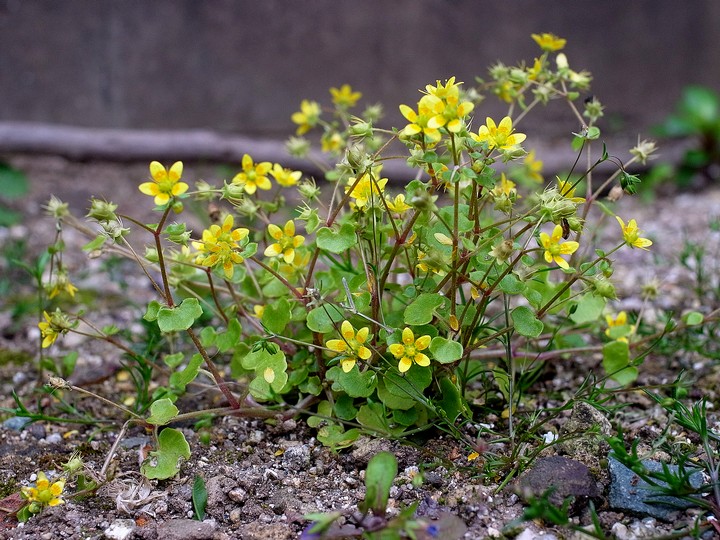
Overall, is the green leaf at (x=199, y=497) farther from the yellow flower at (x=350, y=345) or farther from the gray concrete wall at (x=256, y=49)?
the gray concrete wall at (x=256, y=49)

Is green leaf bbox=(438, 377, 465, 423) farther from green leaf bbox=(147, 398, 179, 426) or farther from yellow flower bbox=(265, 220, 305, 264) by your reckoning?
green leaf bbox=(147, 398, 179, 426)

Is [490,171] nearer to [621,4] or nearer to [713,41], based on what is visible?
[621,4]

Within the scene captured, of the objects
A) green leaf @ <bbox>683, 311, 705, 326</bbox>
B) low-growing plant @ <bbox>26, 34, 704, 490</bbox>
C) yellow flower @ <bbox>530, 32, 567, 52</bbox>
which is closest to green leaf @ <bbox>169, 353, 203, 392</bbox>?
low-growing plant @ <bbox>26, 34, 704, 490</bbox>

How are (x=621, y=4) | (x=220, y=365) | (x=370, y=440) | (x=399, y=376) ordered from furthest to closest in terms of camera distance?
(x=621, y=4)
(x=220, y=365)
(x=370, y=440)
(x=399, y=376)

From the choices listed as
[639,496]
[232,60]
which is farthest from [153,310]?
[232,60]

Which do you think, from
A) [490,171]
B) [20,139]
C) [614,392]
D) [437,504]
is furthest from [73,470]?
[20,139]

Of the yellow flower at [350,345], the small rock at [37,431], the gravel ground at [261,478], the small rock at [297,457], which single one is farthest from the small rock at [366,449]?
the small rock at [37,431]
